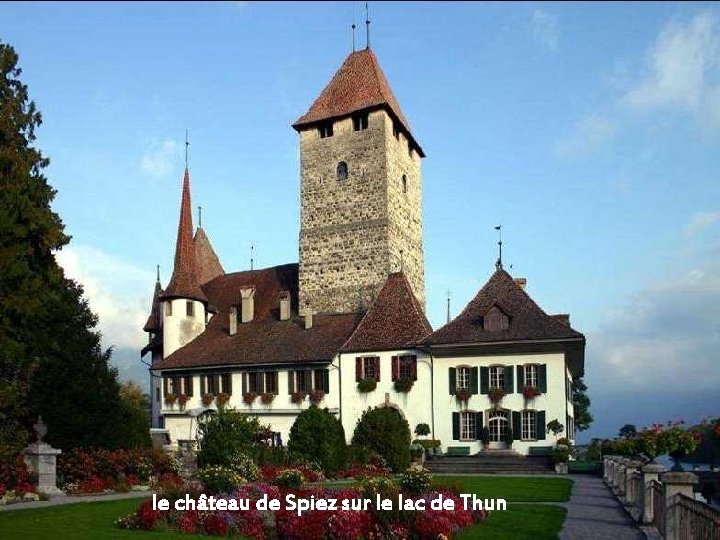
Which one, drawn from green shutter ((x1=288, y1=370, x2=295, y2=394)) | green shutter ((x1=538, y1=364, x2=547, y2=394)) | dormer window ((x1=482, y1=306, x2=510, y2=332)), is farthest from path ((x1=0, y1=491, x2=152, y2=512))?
green shutter ((x1=538, y1=364, x2=547, y2=394))

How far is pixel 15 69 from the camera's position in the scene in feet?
105

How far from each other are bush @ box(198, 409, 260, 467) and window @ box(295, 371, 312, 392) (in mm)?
11411

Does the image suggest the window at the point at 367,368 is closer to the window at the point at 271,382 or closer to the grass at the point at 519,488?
the window at the point at 271,382

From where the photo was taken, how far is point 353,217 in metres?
45.9

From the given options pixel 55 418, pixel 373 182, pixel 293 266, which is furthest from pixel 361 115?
pixel 55 418

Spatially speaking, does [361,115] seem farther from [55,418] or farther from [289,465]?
[55,418]

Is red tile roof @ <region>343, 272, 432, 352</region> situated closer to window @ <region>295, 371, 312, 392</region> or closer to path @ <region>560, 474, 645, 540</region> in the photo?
window @ <region>295, 371, 312, 392</region>

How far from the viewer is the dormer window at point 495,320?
36500 millimetres

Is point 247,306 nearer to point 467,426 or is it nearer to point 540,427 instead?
point 467,426

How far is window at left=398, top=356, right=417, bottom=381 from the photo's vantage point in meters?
38.2

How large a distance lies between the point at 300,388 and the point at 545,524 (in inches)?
1015

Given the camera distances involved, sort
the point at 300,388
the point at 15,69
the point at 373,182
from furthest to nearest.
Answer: the point at 373,182
the point at 300,388
the point at 15,69

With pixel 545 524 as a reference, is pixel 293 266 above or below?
above

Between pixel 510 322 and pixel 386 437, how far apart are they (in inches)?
328
